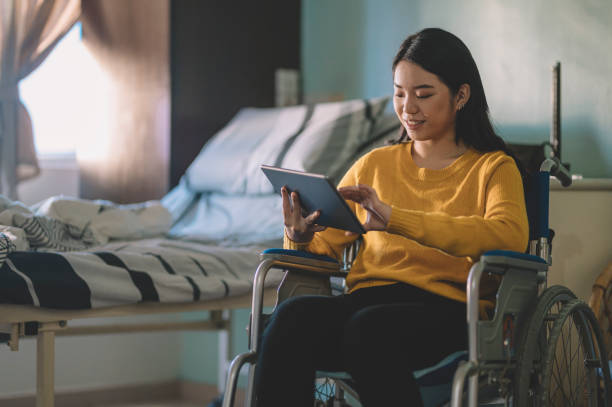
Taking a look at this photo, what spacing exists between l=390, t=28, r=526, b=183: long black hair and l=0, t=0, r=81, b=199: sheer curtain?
1718 mm

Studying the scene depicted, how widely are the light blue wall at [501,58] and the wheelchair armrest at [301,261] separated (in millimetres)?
935

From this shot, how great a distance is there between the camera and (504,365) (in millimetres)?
1267

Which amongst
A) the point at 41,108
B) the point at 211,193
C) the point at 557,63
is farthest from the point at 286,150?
the point at 41,108

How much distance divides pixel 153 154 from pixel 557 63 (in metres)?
1.48

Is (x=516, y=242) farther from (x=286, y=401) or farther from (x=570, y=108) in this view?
(x=570, y=108)

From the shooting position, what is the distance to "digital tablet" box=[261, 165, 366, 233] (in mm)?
1301

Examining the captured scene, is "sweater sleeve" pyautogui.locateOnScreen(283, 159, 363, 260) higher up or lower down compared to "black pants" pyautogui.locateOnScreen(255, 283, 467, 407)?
higher up

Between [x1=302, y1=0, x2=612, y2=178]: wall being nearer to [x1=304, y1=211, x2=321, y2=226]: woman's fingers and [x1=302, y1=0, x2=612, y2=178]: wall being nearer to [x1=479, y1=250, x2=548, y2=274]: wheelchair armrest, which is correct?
[x1=479, y1=250, x2=548, y2=274]: wheelchair armrest

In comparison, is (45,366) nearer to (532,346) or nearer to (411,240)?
(411,240)

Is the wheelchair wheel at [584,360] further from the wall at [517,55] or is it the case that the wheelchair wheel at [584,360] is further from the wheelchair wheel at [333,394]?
the wall at [517,55]

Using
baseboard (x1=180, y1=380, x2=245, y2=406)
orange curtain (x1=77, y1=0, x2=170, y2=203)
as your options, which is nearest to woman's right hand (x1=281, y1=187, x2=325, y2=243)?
orange curtain (x1=77, y1=0, x2=170, y2=203)

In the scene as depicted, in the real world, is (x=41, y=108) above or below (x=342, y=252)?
above

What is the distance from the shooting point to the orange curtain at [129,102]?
282 cm

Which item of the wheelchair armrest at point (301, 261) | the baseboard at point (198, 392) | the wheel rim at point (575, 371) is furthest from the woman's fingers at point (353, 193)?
the baseboard at point (198, 392)
